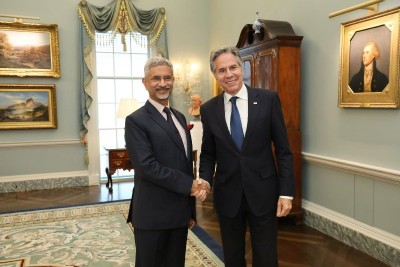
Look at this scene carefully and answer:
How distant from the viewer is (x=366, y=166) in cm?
319

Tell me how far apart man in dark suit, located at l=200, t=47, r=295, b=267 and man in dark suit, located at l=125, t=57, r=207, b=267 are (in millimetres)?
210

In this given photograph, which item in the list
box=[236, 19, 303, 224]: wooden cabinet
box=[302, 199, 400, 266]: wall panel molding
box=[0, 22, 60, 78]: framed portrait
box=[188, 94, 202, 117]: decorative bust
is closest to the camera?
box=[302, 199, 400, 266]: wall panel molding

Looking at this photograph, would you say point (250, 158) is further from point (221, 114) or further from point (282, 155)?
point (221, 114)

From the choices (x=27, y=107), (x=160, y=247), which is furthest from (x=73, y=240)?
(x=27, y=107)

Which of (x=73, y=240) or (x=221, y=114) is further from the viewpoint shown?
(x=73, y=240)

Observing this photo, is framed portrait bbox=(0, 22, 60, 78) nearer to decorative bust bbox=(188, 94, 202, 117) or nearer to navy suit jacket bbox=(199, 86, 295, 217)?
decorative bust bbox=(188, 94, 202, 117)

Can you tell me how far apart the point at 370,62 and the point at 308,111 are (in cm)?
101

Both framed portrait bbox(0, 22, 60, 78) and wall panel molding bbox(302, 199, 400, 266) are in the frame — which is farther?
framed portrait bbox(0, 22, 60, 78)

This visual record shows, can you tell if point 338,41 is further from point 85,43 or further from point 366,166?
point 85,43

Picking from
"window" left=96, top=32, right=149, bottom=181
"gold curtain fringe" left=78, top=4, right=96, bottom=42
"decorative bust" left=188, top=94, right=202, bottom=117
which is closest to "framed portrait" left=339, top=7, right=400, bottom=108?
"decorative bust" left=188, top=94, right=202, bottom=117

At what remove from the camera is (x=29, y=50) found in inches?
225

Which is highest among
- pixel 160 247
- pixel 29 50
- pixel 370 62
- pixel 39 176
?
pixel 29 50

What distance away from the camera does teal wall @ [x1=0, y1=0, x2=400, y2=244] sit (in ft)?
10.2

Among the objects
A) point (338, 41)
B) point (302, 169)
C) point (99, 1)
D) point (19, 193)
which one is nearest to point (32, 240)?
point (19, 193)
